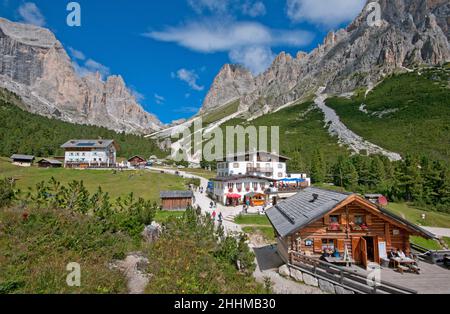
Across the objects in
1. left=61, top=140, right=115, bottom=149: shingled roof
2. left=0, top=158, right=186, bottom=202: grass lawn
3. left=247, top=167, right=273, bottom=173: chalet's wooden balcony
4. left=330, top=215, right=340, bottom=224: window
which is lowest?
left=330, top=215, right=340, bottom=224: window

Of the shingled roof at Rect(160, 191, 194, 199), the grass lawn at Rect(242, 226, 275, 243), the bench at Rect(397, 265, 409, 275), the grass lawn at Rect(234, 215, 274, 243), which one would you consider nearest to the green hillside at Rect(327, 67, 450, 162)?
the grass lawn at Rect(234, 215, 274, 243)

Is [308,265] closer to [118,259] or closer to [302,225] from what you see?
[302,225]

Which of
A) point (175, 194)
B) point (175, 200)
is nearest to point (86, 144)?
point (175, 194)

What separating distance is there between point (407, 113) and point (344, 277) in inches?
4510

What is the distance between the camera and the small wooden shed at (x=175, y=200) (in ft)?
129

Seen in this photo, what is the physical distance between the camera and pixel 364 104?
135000 mm

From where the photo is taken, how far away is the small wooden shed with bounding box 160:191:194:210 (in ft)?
129

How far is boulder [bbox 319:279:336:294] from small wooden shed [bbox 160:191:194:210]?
27964 mm

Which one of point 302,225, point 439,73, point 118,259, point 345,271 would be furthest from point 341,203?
point 439,73

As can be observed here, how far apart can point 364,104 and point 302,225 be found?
143m

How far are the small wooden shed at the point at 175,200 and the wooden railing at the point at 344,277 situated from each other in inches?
1025

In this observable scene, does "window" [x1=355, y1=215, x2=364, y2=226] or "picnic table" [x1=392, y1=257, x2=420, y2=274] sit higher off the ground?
"window" [x1=355, y1=215, x2=364, y2=226]

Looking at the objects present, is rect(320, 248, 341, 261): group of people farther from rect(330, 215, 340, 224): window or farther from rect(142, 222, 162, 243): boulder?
rect(142, 222, 162, 243): boulder
